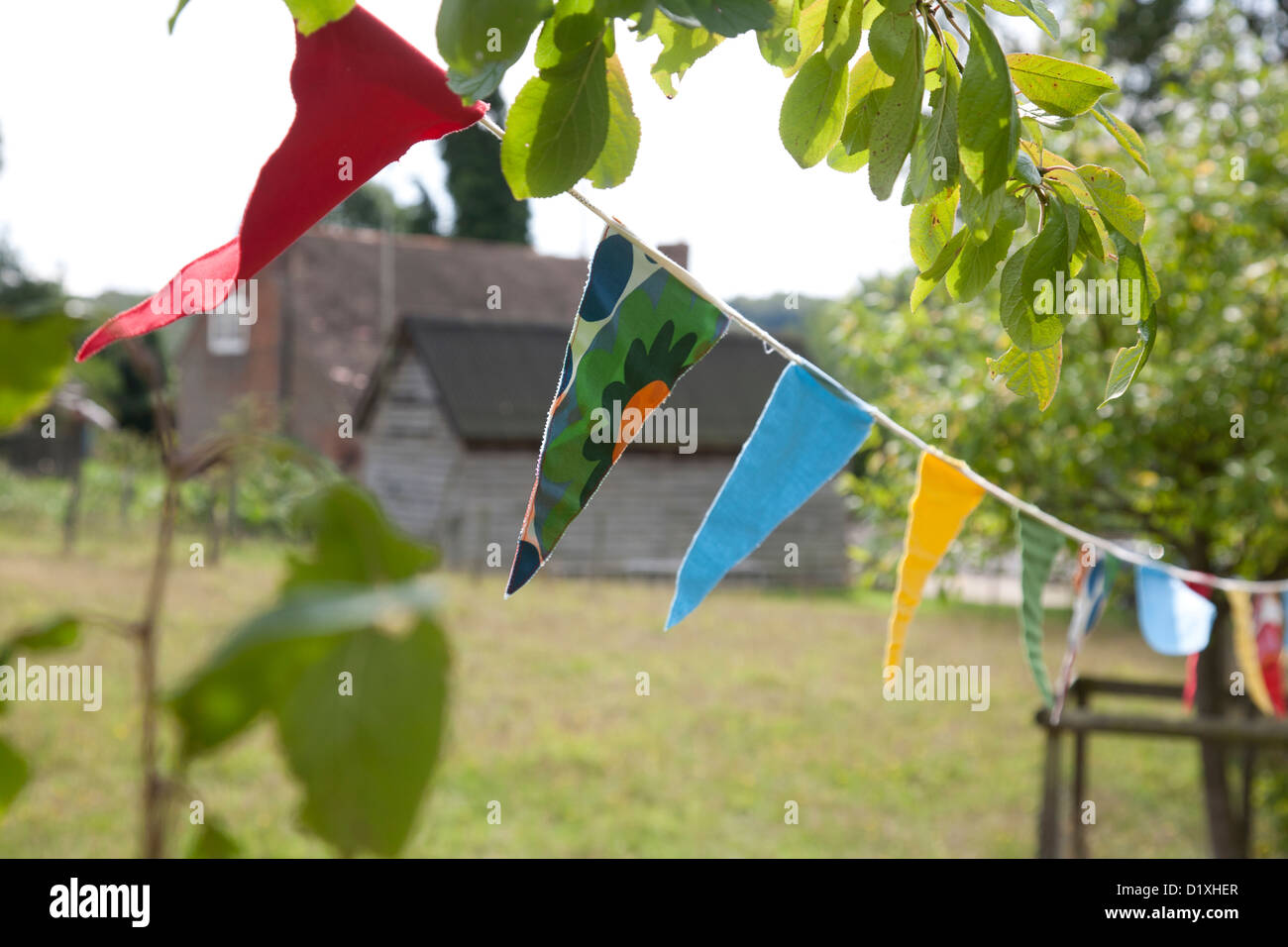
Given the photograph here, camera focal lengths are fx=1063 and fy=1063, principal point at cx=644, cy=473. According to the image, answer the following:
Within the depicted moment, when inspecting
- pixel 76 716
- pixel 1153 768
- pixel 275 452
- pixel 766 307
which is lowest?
pixel 1153 768

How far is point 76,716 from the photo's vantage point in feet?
25.4

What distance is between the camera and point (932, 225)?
115 cm

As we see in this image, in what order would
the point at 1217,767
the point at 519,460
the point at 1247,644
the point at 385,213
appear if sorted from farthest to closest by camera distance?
1. the point at 385,213
2. the point at 519,460
3. the point at 1217,767
4. the point at 1247,644

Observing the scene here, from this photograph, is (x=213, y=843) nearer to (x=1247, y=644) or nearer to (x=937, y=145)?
(x=937, y=145)

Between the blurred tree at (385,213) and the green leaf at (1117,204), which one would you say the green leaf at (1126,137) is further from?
the blurred tree at (385,213)

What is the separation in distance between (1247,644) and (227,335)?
2118 cm

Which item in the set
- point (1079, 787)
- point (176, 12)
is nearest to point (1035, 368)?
point (176, 12)

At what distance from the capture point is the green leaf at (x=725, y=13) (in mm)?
685

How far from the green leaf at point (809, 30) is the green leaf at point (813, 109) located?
2 cm

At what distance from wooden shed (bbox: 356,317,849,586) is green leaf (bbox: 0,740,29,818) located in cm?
1462

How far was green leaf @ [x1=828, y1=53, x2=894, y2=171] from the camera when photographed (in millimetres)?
1014
